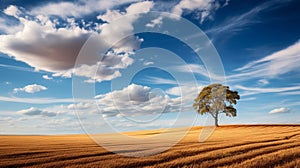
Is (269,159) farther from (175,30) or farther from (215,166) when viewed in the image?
(175,30)

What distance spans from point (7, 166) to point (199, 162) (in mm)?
9125

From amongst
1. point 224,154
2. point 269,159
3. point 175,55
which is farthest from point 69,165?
point 175,55

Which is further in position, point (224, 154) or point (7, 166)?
point (224, 154)

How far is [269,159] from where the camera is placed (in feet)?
43.7

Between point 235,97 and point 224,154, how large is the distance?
147 feet

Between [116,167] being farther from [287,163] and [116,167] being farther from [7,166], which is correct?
[287,163]

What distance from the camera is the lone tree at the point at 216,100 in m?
57.4

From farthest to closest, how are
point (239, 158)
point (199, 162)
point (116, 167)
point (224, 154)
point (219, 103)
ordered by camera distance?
point (219, 103), point (224, 154), point (239, 158), point (199, 162), point (116, 167)

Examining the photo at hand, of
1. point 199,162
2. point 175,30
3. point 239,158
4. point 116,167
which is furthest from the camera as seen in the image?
point 175,30

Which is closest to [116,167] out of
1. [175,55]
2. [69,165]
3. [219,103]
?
[69,165]

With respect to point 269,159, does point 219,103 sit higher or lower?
higher

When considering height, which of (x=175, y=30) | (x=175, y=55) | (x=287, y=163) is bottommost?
(x=287, y=163)

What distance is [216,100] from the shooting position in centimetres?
5825

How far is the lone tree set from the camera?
5738 cm
